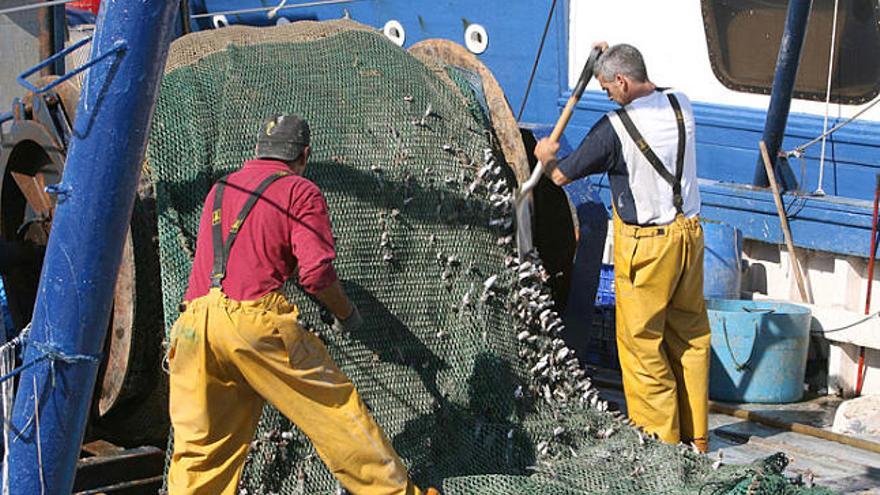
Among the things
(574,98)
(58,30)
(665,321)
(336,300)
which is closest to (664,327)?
(665,321)

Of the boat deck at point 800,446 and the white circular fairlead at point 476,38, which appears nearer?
the boat deck at point 800,446

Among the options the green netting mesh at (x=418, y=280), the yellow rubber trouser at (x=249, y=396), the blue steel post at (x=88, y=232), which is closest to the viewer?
the blue steel post at (x=88, y=232)

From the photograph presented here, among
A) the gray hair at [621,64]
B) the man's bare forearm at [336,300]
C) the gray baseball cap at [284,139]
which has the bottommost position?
the man's bare forearm at [336,300]

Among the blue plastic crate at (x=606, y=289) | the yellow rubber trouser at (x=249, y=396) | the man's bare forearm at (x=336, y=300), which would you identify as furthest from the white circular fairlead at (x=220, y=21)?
the yellow rubber trouser at (x=249, y=396)

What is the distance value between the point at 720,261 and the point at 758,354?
2.60 feet

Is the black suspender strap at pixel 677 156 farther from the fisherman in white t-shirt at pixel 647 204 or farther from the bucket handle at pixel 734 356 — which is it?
the bucket handle at pixel 734 356

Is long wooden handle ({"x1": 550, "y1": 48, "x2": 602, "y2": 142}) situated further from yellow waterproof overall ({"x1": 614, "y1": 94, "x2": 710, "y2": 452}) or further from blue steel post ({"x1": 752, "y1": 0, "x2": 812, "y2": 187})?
blue steel post ({"x1": 752, "y1": 0, "x2": 812, "y2": 187})

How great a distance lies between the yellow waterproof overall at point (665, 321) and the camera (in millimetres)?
6090

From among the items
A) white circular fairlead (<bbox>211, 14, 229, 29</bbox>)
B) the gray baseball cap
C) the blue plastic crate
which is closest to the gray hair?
the gray baseball cap

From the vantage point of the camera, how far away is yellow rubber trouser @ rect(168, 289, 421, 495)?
15.4ft

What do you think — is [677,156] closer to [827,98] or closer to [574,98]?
[574,98]

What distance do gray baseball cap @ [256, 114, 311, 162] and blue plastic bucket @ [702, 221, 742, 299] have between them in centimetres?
361

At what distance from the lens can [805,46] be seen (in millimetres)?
9148

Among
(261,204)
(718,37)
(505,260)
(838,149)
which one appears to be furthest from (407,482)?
(718,37)
